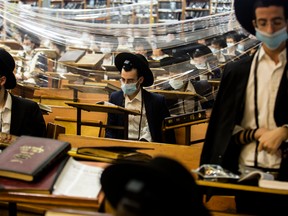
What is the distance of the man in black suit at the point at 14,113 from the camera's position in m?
2.66

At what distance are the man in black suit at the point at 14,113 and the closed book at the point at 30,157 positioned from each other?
1115mm

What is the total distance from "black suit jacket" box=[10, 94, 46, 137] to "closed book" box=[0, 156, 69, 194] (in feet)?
4.32

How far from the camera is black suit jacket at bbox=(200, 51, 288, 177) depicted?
1533mm

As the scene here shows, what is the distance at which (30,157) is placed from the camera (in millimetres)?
1465

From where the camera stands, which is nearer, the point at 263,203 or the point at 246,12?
the point at 263,203

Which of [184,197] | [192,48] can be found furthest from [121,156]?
[192,48]

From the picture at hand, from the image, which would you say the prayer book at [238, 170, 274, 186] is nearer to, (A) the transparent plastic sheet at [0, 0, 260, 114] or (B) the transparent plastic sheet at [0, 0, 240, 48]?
(A) the transparent plastic sheet at [0, 0, 260, 114]

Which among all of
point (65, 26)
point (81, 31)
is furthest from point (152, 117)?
point (65, 26)

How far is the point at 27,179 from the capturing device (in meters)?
1.35

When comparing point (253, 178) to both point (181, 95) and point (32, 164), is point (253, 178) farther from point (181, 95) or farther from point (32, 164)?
point (181, 95)

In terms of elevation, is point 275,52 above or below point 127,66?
above

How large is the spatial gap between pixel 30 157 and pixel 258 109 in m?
0.81

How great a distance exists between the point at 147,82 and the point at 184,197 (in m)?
2.71

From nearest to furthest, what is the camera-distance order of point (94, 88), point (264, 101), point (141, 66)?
point (264, 101), point (141, 66), point (94, 88)
